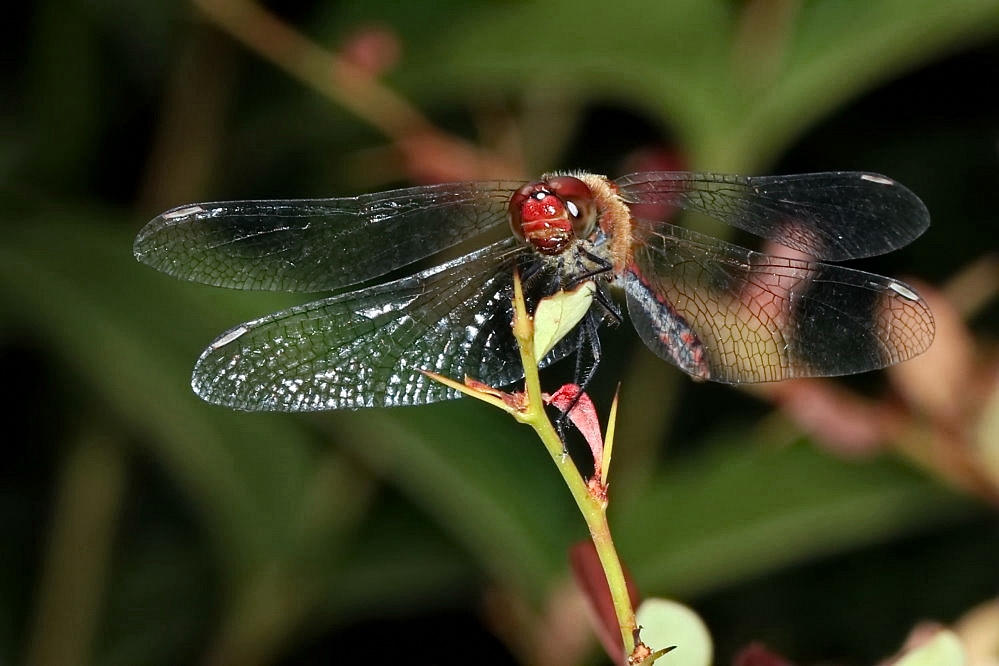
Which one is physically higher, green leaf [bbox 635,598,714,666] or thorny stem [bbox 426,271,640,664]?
thorny stem [bbox 426,271,640,664]

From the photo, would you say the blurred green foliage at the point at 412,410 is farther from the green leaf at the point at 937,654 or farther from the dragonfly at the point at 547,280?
the green leaf at the point at 937,654

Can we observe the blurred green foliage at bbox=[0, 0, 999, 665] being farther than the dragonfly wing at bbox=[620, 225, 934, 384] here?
Yes

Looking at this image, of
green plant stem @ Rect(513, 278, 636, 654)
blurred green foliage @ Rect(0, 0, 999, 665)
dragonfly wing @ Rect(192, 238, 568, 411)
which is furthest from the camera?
blurred green foliage @ Rect(0, 0, 999, 665)

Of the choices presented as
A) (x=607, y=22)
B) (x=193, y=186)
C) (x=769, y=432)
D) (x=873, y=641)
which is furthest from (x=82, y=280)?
(x=873, y=641)

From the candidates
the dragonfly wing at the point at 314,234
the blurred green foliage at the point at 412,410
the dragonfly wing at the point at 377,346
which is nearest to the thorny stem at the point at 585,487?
the dragonfly wing at the point at 377,346

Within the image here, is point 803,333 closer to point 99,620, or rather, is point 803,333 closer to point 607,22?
point 607,22

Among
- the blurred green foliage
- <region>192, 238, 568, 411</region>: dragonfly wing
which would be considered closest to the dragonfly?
<region>192, 238, 568, 411</region>: dragonfly wing

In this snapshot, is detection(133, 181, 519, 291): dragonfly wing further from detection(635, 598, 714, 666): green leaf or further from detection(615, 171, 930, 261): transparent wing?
detection(635, 598, 714, 666): green leaf
